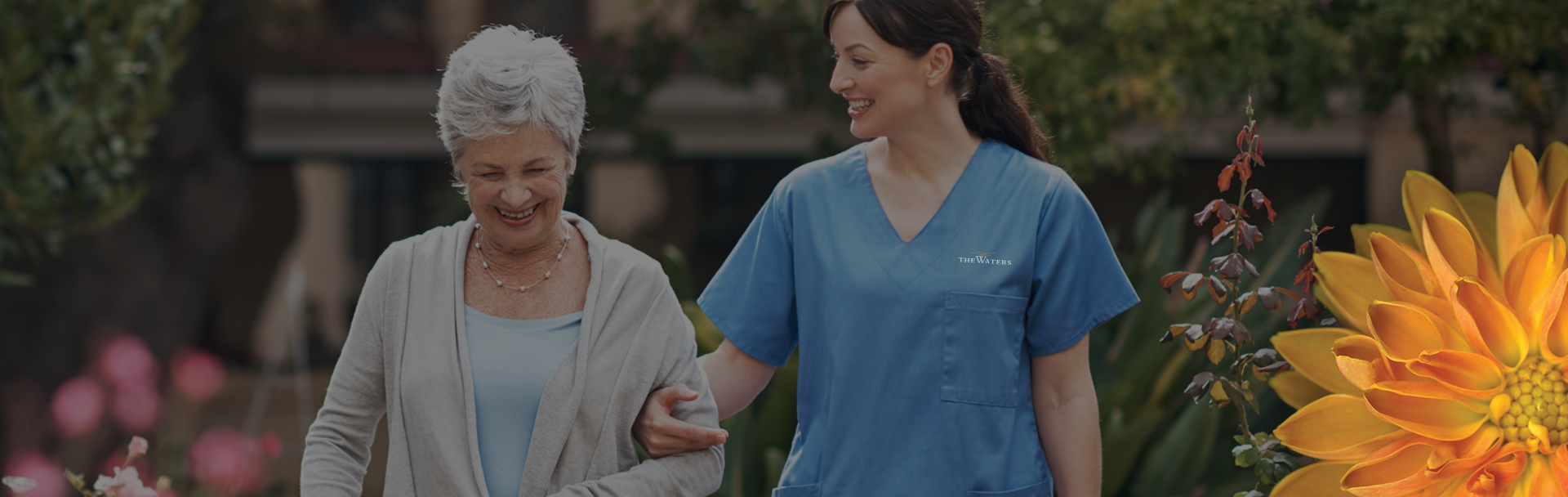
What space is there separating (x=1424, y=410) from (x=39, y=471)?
4621 mm

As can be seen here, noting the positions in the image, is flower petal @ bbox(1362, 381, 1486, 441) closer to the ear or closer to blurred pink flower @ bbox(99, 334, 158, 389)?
the ear

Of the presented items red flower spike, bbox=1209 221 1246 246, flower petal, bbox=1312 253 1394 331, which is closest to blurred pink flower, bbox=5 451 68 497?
red flower spike, bbox=1209 221 1246 246

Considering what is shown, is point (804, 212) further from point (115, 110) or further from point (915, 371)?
point (115, 110)

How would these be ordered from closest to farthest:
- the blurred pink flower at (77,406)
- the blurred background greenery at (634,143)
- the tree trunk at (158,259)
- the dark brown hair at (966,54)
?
1. the dark brown hair at (966,54)
2. the blurred background greenery at (634,143)
3. the blurred pink flower at (77,406)
4. the tree trunk at (158,259)

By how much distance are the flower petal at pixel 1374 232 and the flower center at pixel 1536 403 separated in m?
0.17

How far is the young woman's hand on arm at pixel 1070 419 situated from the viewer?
64.9 inches

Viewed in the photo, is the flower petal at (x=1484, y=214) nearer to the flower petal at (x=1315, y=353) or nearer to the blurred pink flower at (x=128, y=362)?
the flower petal at (x=1315, y=353)

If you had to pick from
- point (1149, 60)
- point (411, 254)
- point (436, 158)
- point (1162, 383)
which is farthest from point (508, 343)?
point (436, 158)

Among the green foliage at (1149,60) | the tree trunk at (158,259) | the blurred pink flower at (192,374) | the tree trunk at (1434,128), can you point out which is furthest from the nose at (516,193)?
the tree trunk at (158,259)

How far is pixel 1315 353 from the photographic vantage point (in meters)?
1.37

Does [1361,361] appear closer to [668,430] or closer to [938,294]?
[938,294]

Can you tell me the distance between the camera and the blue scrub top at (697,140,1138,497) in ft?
5.33

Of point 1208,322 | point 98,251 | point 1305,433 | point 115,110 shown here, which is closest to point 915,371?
point 1208,322

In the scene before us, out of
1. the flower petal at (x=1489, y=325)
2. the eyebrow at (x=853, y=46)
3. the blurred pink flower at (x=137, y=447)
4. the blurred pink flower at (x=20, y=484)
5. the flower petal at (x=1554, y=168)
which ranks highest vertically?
the eyebrow at (x=853, y=46)
